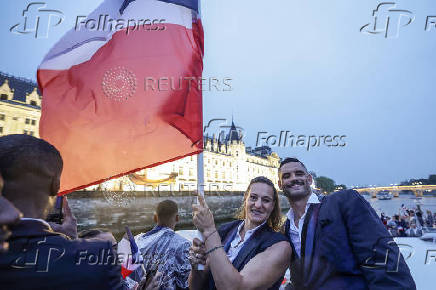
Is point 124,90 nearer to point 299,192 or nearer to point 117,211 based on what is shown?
point 299,192

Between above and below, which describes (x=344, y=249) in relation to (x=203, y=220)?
below

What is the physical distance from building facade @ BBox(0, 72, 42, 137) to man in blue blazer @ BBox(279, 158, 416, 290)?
38.4m

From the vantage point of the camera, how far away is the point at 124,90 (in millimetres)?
3229

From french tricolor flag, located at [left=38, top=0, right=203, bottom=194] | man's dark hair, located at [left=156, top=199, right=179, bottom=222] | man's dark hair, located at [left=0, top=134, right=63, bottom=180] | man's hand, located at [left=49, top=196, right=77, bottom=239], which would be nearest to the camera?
man's dark hair, located at [left=0, top=134, right=63, bottom=180]

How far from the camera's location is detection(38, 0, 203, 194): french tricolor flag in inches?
125

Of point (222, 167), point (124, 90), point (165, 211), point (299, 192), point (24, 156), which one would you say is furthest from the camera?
point (222, 167)

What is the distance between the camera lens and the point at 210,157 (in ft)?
207

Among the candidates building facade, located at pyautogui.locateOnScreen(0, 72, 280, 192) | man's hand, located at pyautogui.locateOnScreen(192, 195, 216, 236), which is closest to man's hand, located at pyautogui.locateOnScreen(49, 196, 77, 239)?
man's hand, located at pyautogui.locateOnScreen(192, 195, 216, 236)

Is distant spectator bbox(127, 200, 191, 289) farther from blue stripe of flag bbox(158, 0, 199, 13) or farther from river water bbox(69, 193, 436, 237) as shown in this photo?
river water bbox(69, 193, 436, 237)

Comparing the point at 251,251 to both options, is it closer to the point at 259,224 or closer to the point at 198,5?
the point at 259,224

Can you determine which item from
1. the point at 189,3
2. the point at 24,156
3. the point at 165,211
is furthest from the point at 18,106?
the point at 24,156

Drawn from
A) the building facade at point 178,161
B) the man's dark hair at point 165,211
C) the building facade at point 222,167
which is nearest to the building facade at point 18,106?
the building facade at point 178,161

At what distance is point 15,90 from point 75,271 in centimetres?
4537

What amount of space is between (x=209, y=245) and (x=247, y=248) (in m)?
0.50
